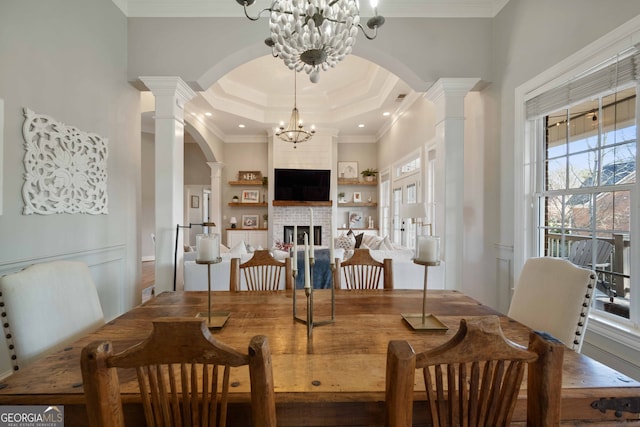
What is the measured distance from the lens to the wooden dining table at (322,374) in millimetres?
772

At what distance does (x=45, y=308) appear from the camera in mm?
1168

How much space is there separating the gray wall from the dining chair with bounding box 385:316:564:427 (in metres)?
2.48

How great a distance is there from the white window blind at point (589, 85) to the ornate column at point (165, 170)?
126 inches

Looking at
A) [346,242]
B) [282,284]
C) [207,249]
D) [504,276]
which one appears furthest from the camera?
[346,242]

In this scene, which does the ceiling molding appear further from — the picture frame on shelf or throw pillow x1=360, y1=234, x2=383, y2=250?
the picture frame on shelf

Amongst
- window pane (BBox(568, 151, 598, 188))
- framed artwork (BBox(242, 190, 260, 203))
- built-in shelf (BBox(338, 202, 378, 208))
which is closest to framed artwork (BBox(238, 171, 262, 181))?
framed artwork (BBox(242, 190, 260, 203))

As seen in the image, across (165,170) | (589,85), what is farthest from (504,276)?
(165,170)

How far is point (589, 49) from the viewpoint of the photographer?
1786 millimetres

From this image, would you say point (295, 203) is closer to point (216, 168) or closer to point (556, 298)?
point (216, 168)

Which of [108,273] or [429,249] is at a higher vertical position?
[429,249]

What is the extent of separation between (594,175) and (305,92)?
467cm

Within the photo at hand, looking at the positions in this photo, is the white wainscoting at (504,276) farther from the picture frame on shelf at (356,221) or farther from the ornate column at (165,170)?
the picture frame on shelf at (356,221)

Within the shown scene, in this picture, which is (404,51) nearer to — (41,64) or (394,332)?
(394,332)

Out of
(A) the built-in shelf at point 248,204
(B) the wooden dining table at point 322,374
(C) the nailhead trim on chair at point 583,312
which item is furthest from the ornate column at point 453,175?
(A) the built-in shelf at point 248,204
